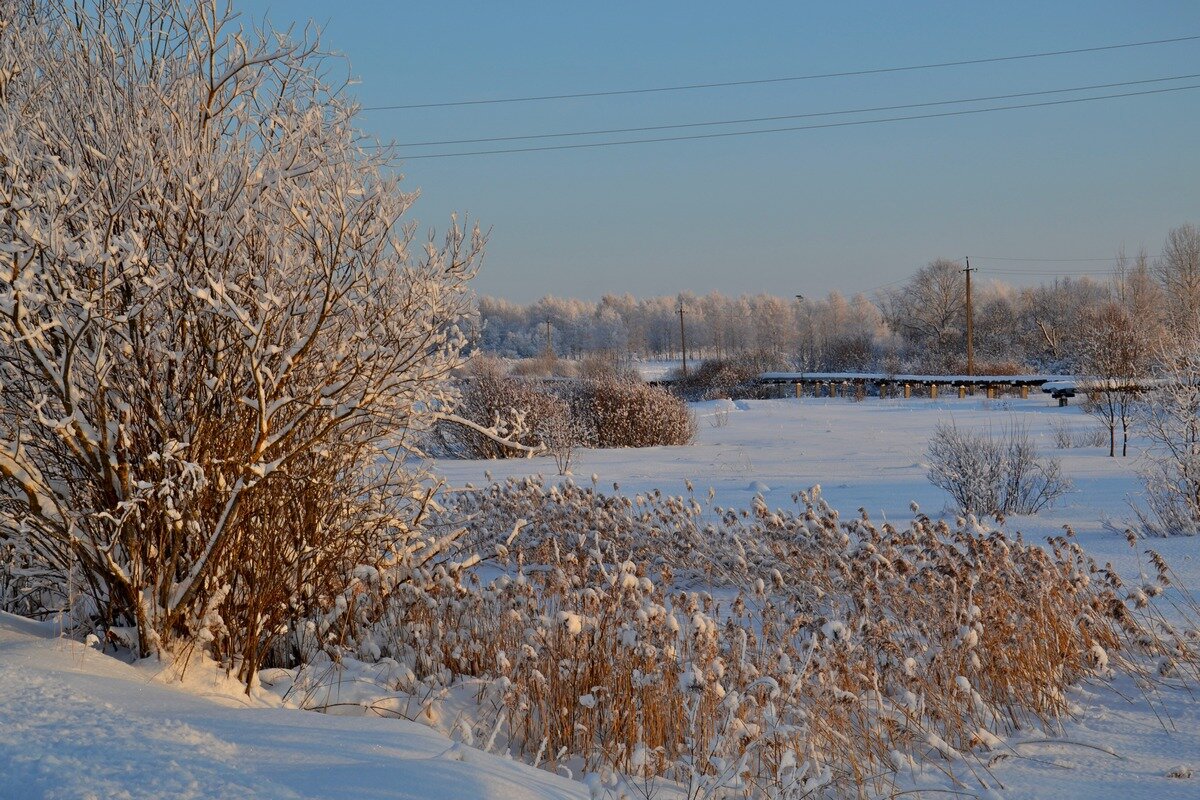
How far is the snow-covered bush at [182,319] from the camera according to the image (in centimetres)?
329

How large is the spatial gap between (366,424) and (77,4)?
212 centimetres

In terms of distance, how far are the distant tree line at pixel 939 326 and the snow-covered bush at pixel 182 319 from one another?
64.9 feet

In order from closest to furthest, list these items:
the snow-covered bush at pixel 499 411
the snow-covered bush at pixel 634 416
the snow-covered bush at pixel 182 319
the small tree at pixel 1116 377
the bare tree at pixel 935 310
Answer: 1. the snow-covered bush at pixel 182 319
2. the small tree at pixel 1116 377
3. the snow-covered bush at pixel 499 411
4. the snow-covered bush at pixel 634 416
5. the bare tree at pixel 935 310

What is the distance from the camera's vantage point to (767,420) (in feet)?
69.4

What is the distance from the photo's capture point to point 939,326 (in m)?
55.7

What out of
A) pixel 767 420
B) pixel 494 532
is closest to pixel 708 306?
pixel 767 420

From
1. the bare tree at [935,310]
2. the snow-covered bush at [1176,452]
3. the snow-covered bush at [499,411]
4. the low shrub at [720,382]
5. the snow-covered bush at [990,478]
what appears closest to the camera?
the snow-covered bush at [1176,452]

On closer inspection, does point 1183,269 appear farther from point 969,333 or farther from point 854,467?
point 854,467

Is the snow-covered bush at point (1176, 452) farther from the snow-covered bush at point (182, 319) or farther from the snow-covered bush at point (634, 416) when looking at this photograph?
the snow-covered bush at point (634, 416)

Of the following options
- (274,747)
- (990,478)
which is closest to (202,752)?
(274,747)

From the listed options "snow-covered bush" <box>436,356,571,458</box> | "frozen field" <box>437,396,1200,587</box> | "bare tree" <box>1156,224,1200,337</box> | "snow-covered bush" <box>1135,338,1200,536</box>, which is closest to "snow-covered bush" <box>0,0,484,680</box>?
"frozen field" <box>437,396,1200,587</box>

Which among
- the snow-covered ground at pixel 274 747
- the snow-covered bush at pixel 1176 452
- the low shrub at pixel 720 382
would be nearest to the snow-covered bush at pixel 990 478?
the snow-covered bush at pixel 1176 452

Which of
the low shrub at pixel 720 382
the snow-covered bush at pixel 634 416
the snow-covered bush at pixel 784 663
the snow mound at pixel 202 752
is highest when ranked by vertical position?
the low shrub at pixel 720 382

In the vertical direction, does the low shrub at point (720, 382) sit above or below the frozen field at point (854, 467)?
above
